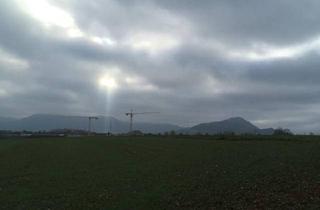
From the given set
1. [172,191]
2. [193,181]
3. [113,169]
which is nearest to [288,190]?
[172,191]

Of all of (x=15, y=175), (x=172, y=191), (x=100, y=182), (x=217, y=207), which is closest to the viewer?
(x=217, y=207)

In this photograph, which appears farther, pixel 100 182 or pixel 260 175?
pixel 100 182

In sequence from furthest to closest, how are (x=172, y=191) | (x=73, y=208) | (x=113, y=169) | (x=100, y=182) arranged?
1. (x=113, y=169)
2. (x=100, y=182)
3. (x=172, y=191)
4. (x=73, y=208)

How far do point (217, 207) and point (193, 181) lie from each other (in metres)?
7.79

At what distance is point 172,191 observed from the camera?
2142 cm

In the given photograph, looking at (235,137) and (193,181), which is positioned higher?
(235,137)

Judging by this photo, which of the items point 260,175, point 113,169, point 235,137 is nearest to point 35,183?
point 113,169

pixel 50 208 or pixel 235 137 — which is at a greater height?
pixel 235 137

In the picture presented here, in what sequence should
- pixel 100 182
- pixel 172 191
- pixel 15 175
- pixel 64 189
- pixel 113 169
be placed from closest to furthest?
1. pixel 172 191
2. pixel 64 189
3. pixel 100 182
4. pixel 15 175
5. pixel 113 169

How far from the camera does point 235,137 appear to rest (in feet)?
280

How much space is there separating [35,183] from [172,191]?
957cm

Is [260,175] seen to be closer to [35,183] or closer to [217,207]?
[217,207]

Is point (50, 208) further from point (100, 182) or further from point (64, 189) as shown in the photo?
point (100, 182)

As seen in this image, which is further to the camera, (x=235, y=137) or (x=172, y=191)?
(x=235, y=137)
